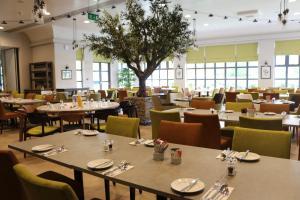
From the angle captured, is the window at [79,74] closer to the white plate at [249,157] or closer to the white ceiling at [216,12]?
the white ceiling at [216,12]

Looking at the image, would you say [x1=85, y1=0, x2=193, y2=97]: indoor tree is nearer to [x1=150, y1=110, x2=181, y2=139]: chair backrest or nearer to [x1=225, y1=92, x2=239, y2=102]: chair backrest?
[x1=225, y1=92, x2=239, y2=102]: chair backrest

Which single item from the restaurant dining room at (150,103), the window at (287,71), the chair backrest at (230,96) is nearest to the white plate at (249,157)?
the restaurant dining room at (150,103)

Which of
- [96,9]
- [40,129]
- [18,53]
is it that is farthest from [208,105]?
[18,53]

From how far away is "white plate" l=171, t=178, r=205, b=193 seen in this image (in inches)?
60.8

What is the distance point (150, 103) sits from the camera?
7.75 meters

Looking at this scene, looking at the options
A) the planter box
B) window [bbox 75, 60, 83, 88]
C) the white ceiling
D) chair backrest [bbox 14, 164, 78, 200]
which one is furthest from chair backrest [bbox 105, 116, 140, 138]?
window [bbox 75, 60, 83, 88]

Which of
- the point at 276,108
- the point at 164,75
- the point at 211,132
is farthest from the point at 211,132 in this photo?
the point at 164,75

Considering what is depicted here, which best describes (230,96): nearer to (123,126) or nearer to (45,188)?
(123,126)

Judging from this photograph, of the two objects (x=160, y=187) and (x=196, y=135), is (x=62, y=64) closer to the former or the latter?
(x=196, y=135)

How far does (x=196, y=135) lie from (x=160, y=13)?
15.5 ft

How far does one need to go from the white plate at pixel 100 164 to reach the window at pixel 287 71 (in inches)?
498

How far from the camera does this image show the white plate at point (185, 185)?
5.07 feet

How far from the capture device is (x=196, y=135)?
2.74 metres

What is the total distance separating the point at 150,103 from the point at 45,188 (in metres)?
6.38
